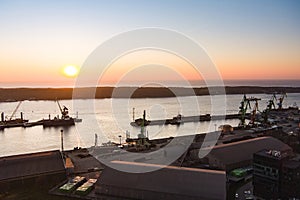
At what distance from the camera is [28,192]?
3484 millimetres

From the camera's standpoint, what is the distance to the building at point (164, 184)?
285cm

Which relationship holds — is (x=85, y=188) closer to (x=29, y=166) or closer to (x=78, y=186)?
(x=78, y=186)

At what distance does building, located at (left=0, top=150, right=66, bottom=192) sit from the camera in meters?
3.61

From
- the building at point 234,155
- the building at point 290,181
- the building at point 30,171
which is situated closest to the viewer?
the building at point 290,181

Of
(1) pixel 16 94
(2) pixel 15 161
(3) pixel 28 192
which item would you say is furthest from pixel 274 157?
(1) pixel 16 94

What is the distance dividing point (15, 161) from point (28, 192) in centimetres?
67

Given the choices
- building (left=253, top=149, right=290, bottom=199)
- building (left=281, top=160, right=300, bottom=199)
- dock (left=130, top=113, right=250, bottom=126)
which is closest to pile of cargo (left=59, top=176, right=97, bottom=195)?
building (left=253, top=149, right=290, bottom=199)

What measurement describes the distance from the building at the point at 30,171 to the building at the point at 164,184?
93cm

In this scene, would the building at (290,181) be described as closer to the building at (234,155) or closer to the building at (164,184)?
→ the building at (164,184)

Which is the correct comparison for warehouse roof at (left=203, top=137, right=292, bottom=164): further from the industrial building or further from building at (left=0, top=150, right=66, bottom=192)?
building at (left=0, top=150, right=66, bottom=192)

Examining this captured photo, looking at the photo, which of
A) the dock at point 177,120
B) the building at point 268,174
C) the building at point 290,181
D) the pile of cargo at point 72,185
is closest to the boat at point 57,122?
the dock at point 177,120

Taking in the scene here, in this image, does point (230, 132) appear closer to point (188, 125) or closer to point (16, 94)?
point (188, 125)

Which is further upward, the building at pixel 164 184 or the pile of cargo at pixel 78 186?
the building at pixel 164 184

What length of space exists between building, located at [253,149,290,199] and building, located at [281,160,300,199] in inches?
1.8
